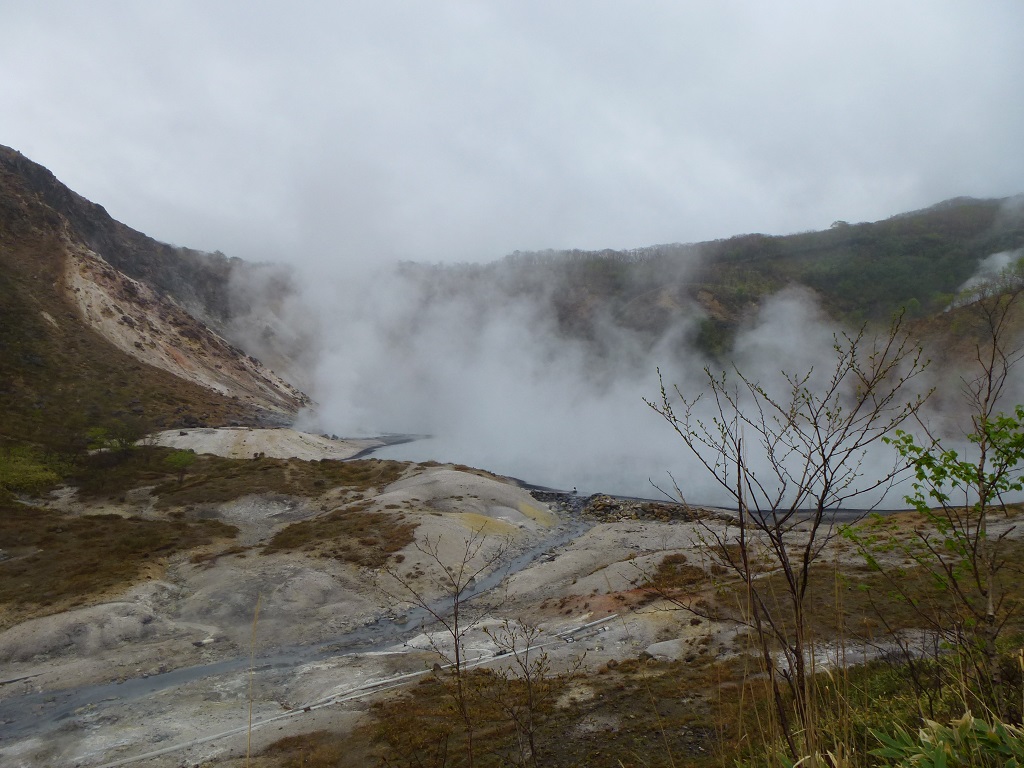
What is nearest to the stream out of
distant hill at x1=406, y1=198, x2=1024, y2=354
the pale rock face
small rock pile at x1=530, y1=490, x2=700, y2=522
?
small rock pile at x1=530, y1=490, x2=700, y2=522

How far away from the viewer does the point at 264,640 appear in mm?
19938

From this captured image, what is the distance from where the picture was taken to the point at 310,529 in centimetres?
3256

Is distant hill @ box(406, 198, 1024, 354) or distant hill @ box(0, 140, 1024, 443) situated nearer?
distant hill @ box(0, 140, 1024, 443)

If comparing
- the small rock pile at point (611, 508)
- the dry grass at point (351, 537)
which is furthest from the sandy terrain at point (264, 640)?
the small rock pile at point (611, 508)

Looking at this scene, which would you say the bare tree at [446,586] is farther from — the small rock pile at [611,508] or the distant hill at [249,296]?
the distant hill at [249,296]

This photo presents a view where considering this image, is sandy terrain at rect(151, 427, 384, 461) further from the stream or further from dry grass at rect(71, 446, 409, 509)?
the stream

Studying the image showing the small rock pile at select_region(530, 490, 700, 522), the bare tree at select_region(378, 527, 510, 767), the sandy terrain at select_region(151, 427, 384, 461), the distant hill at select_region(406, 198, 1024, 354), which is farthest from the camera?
the distant hill at select_region(406, 198, 1024, 354)

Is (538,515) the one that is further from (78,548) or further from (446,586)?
(78,548)

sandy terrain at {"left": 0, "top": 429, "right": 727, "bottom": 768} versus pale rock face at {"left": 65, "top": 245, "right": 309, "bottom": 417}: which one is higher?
pale rock face at {"left": 65, "top": 245, "right": 309, "bottom": 417}

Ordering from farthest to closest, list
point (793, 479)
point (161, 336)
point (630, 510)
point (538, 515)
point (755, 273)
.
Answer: point (755, 273) → point (161, 336) → point (630, 510) → point (538, 515) → point (793, 479)

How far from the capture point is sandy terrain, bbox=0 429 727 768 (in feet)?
44.3

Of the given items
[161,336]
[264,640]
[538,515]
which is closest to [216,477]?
[538,515]

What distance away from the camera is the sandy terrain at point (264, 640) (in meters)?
13.5

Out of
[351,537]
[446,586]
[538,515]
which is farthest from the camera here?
[538,515]
